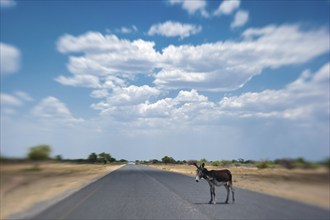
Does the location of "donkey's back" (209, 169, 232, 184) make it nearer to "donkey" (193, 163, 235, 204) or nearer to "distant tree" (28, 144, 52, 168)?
"donkey" (193, 163, 235, 204)

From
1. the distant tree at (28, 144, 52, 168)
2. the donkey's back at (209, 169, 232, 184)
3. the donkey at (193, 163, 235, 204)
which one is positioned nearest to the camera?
the distant tree at (28, 144, 52, 168)

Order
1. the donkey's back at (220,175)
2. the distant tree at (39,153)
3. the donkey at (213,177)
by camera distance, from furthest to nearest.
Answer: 1. the donkey's back at (220,175)
2. the donkey at (213,177)
3. the distant tree at (39,153)

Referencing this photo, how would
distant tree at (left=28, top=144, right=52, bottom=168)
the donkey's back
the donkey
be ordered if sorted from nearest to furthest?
distant tree at (left=28, top=144, right=52, bottom=168) < the donkey < the donkey's back

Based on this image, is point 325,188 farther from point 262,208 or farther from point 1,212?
point 1,212

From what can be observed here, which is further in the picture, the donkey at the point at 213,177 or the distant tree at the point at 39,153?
the donkey at the point at 213,177

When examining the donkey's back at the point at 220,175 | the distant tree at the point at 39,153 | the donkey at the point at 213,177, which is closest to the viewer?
the distant tree at the point at 39,153

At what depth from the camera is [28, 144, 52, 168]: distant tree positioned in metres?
15.5

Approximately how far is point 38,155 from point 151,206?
5169mm

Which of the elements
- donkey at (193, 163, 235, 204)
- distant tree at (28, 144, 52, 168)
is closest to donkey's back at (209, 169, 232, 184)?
donkey at (193, 163, 235, 204)

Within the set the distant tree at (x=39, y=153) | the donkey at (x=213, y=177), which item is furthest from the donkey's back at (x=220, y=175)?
the distant tree at (x=39, y=153)

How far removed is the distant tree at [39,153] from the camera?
609 inches

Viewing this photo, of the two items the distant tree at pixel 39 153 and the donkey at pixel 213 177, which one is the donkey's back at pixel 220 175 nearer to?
the donkey at pixel 213 177

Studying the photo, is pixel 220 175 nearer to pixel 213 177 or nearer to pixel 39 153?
pixel 213 177

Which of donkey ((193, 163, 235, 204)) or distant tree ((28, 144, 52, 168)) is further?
donkey ((193, 163, 235, 204))
